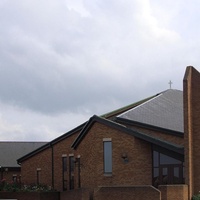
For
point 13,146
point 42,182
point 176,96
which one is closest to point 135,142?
point 176,96

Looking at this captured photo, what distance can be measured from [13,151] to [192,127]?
126 feet

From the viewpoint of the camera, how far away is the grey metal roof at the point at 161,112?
119 ft

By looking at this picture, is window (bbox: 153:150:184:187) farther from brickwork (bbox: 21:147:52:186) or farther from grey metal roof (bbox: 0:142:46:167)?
grey metal roof (bbox: 0:142:46:167)

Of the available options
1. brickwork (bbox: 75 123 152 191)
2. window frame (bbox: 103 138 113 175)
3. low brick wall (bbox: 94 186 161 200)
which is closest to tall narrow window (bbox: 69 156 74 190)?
brickwork (bbox: 75 123 152 191)

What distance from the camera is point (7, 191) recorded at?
45062 millimetres

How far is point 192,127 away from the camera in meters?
33.7

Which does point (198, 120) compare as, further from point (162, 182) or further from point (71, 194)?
point (71, 194)

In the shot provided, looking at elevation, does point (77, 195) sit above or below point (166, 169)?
below

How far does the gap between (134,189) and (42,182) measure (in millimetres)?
19603

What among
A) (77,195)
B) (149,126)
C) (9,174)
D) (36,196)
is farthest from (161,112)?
(9,174)

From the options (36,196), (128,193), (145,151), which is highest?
(145,151)

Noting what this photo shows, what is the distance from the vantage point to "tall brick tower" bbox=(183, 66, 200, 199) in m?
32.9

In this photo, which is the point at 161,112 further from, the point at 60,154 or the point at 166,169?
the point at 60,154

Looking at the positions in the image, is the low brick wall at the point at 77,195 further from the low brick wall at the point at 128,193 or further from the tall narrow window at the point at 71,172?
the tall narrow window at the point at 71,172
